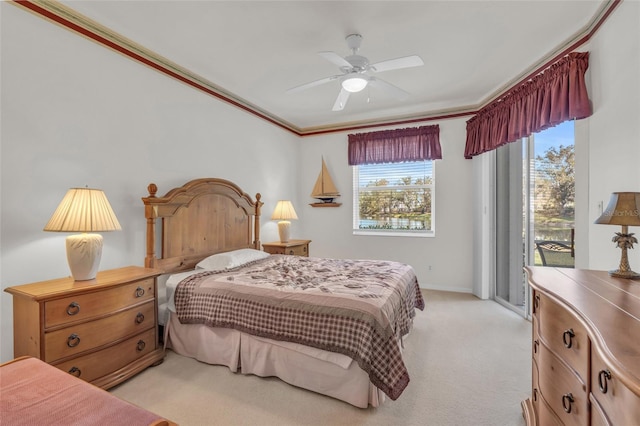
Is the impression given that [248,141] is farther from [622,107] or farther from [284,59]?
[622,107]

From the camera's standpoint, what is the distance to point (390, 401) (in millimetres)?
1912

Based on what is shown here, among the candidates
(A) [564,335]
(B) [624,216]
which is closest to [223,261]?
(A) [564,335]

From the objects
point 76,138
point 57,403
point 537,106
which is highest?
point 537,106

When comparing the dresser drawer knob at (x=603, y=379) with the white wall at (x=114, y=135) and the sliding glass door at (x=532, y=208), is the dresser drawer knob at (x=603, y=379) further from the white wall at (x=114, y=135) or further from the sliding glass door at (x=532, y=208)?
the sliding glass door at (x=532, y=208)

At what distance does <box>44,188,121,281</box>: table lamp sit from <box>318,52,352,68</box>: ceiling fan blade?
1898 mm

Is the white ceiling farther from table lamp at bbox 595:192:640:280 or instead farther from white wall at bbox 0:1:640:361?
table lamp at bbox 595:192:640:280

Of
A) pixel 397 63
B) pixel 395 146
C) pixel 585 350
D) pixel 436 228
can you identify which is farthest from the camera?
pixel 395 146

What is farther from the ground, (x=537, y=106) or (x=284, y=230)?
(x=537, y=106)

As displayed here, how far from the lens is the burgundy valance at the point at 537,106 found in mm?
2355

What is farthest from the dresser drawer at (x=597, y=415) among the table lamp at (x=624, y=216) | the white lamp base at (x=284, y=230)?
the white lamp base at (x=284, y=230)

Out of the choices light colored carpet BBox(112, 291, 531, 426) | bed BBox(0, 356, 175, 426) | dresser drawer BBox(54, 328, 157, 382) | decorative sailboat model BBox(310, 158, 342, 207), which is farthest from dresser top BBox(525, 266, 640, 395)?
decorative sailboat model BBox(310, 158, 342, 207)

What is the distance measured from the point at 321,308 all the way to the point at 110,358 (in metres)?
1.51

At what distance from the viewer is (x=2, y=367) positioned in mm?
1074

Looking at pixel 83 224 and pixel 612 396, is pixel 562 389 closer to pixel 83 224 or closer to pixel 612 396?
pixel 612 396
